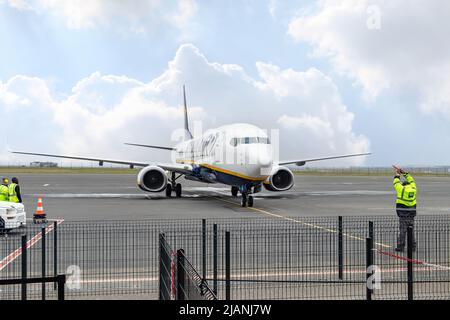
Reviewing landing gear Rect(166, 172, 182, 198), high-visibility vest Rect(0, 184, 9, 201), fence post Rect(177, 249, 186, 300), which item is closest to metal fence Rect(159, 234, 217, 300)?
fence post Rect(177, 249, 186, 300)

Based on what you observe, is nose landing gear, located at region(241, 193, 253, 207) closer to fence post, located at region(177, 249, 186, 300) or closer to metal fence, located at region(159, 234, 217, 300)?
metal fence, located at region(159, 234, 217, 300)

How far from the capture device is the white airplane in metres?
23.1

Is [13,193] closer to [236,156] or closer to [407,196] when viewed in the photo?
[236,156]

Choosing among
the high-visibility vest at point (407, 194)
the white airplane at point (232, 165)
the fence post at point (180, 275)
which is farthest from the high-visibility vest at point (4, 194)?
the fence post at point (180, 275)

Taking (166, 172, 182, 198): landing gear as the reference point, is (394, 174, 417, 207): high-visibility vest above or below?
above

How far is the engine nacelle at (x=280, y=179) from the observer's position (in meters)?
28.3

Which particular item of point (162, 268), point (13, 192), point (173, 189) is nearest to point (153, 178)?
point (173, 189)

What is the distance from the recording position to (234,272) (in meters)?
9.25

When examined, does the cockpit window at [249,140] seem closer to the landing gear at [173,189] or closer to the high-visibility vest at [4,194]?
the landing gear at [173,189]

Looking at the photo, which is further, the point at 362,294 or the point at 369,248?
the point at 362,294

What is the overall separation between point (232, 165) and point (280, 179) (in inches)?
212

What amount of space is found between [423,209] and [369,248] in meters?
17.8
